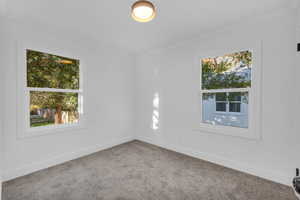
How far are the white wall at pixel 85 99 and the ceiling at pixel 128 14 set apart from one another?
0.29 meters

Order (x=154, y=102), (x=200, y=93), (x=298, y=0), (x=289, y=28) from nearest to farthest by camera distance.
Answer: (x=298, y=0), (x=289, y=28), (x=200, y=93), (x=154, y=102)

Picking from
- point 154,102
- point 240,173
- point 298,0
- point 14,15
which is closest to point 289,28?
point 298,0

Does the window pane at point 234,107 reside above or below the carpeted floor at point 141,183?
above

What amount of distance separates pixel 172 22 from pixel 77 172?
289cm

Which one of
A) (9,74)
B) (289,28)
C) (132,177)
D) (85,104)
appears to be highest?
(289,28)

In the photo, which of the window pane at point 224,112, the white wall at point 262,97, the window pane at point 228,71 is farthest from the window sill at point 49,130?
the window pane at point 228,71

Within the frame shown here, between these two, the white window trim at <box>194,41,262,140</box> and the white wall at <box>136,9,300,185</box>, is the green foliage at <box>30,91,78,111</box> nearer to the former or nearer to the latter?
the white wall at <box>136,9,300,185</box>

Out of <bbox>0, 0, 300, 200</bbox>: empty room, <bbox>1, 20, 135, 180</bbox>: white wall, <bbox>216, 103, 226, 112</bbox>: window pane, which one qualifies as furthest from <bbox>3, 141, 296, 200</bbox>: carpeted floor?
<bbox>216, 103, 226, 112</bbox>: window pane

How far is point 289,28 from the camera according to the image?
215 centimetres

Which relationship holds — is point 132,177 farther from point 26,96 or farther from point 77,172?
point 26,96

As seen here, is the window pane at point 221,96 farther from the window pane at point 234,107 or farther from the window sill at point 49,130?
the window sill at point 49,130

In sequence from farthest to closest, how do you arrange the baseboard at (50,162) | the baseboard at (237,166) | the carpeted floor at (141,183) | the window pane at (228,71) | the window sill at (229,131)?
the window pane at (228,71) < the window sill at (229,131) < the baseboard at (50,162) < the baseboard at (237,166) < the carpeted floor at (141,183)

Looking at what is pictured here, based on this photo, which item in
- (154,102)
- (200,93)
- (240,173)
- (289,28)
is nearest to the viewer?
(289,28)

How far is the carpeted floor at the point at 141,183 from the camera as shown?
197 centimetres
